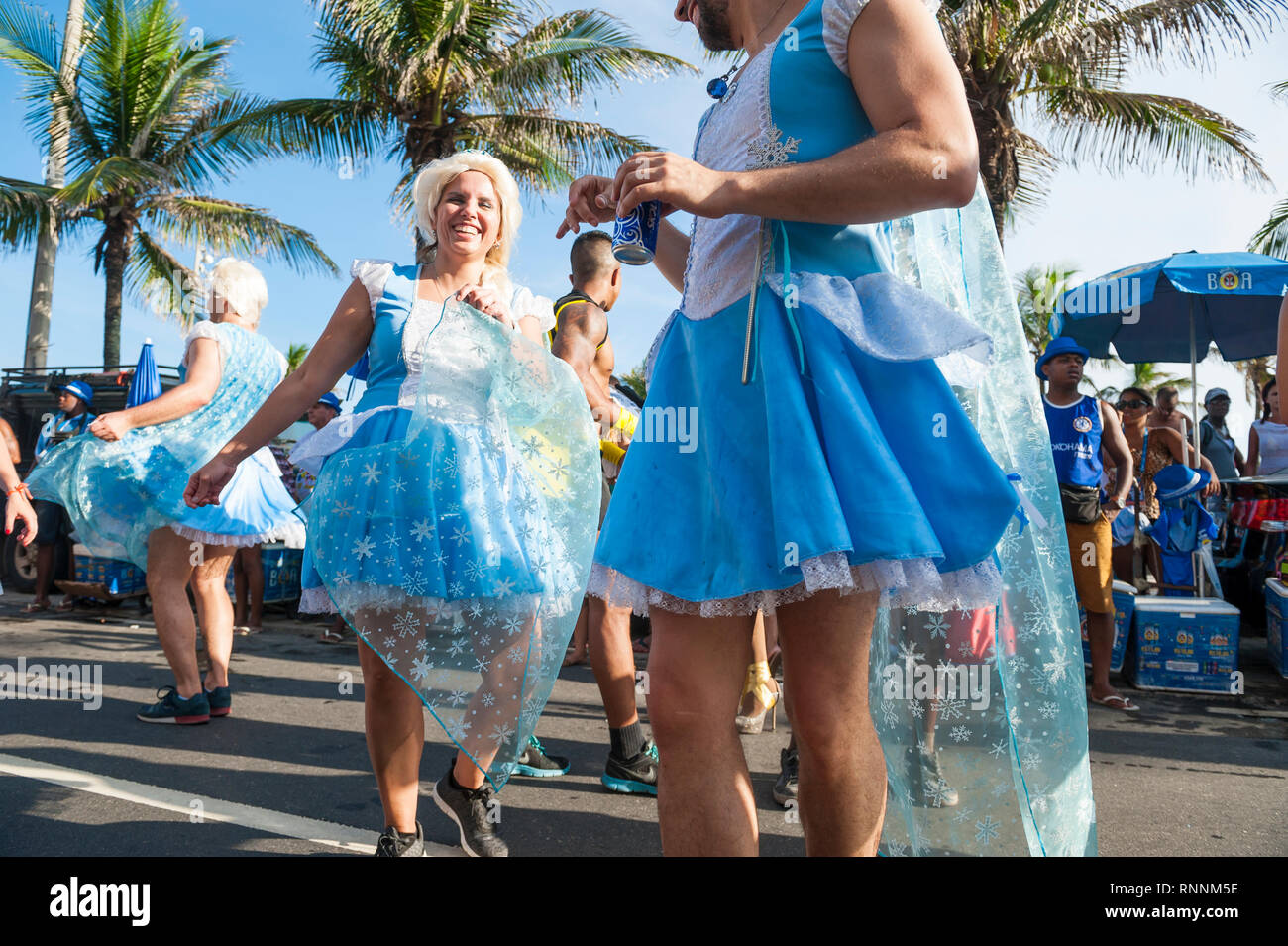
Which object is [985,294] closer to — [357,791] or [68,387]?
[357,791]

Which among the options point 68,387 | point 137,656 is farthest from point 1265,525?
point 68,387

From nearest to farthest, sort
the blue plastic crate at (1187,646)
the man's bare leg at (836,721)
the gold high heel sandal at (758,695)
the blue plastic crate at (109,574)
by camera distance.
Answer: the man's bare leg at (836,721) → the gold high heel sandal at (758,695) → the blue plastic crate at (1187,646) → the blue plastic crate at (109,574)

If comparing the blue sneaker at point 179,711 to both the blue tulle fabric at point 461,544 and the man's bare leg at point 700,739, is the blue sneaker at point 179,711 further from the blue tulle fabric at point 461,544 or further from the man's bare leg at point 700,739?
the man's bare leg at point 700,739

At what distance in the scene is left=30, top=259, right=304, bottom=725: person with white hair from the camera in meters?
3.96

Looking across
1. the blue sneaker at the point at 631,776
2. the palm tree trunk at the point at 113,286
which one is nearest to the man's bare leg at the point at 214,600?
the blue sneaker at the point at 631,776

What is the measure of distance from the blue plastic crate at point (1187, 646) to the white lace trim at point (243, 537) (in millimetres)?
4754

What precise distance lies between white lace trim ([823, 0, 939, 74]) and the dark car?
875cm

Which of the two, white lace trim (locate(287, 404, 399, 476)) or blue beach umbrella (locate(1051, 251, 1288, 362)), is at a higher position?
blue beach umbrella (locate(1051, 251, 1288, 362))

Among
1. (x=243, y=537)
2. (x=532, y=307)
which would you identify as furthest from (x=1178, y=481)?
(x=243, y=537)

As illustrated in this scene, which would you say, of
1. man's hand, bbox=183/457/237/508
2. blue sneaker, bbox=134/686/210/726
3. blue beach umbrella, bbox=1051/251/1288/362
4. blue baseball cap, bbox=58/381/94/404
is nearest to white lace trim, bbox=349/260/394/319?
man's hand, bbox=183/457/237/508

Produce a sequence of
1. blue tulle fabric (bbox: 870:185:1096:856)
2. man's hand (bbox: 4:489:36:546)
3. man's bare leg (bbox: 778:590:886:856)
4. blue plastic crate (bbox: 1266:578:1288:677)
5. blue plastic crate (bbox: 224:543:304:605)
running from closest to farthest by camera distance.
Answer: man's bare leg (bbox: 778:590:886:856) < blue tulle fabric (bbox: 870:185:1096:856) < man's hand (bbox: 4:489:36:546) < blue plastic crate (bbox: 1266:578:1288:677) < blue plastic crate (bbox: 224:543:304:605)

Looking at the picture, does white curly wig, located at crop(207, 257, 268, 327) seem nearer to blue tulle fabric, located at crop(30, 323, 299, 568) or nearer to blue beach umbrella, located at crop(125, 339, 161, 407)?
blue tulle fabric, located at crop(30, 323, 299, 568)

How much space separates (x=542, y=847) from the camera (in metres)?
2.70

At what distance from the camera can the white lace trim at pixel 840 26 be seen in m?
1.40
